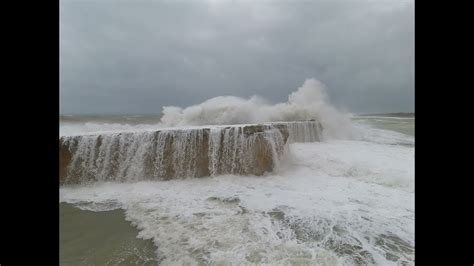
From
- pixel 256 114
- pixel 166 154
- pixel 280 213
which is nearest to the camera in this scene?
pixel 280 213

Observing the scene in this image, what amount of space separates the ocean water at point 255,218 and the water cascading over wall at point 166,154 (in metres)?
0.27

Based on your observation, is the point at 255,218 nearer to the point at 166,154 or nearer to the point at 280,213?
the point at 280,213

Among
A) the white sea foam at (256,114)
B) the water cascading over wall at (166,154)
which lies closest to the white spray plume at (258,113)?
the white sea foam at (256,114)

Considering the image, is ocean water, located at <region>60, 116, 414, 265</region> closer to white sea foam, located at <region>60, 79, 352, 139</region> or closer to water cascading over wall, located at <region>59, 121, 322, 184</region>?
water cascading over wall, located at <region>59, 121, 322, 184</region>

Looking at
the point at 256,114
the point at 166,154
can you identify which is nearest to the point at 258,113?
the point at 256,114

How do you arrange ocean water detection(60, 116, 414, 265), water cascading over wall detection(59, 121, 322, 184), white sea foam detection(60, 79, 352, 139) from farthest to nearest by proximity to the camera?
white sea foam detection(60, 79, 352, 139), water cascading over wall detection(59, 121, 322, 184), ocean water detection(60, 116, 414, 265)

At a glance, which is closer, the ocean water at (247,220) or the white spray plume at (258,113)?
the ocean water at (247,220)

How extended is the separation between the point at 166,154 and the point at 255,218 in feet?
11.4

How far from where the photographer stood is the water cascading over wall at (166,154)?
6.17 metres

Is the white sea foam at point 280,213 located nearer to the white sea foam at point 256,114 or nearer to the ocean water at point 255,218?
the ocean water at point 255,218

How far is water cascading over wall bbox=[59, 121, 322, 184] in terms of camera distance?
617 cm

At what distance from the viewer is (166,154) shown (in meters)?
6.40

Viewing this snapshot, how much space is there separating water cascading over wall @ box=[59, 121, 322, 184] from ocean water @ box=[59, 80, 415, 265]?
0.27 m

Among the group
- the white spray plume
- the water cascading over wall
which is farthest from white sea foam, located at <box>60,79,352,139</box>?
the water cascading over wall
